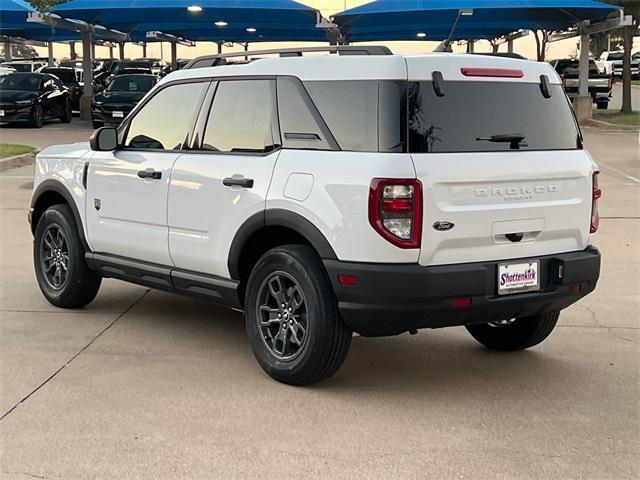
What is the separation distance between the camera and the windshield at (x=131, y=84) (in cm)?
2434

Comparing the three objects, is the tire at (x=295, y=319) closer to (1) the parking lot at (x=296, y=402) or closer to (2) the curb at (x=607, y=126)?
(1) the parking lot at (x=296, y=402)

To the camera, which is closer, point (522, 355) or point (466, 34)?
point (522, 355)

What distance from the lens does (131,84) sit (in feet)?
80.4

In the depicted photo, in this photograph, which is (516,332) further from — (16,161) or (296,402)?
(16,161)

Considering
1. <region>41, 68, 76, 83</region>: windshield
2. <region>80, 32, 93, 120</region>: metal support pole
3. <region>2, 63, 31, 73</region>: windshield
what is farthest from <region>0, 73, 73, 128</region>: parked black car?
<region>2, 63, 31, 73</region>: windshield

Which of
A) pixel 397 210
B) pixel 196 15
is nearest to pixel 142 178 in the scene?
pixel 397 210

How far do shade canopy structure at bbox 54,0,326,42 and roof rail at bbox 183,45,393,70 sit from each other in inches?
818

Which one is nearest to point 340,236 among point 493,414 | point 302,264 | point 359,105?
point 302,264

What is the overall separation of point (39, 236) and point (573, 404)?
416 cm

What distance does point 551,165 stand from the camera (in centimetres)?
466

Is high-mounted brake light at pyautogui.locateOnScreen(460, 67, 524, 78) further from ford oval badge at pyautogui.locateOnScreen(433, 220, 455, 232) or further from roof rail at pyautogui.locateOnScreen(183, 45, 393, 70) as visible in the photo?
ford oval badge at pyautogui.locateOnScreen(433, 220, 455, 232)

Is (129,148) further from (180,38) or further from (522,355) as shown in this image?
(180,38)

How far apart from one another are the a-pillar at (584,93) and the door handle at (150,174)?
968 inches

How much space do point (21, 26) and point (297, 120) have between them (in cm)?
3563
